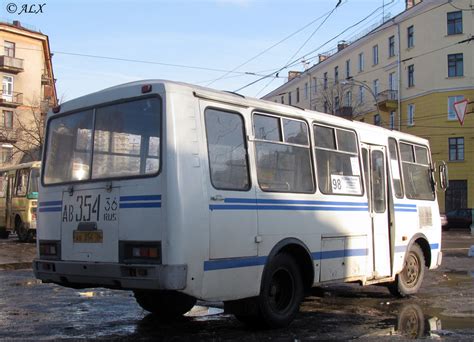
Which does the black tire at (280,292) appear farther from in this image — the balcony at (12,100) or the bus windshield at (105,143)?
the balcony at (12,100)

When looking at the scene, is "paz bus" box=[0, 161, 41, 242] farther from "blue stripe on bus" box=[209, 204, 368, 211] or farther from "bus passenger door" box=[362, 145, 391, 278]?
"blue stripe on bus" box=[209, 204, 368, 211]

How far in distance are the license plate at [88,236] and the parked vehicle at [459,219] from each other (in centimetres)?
3476

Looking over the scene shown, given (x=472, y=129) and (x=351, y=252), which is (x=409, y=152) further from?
(x=472, y=129)

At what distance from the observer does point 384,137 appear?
9711 millimetres

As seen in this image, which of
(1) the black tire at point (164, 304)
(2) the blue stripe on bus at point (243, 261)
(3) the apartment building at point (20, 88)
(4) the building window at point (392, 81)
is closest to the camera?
(2) the blue stripe on bus at point (243, 261)

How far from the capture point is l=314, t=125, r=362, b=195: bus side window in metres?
8.05

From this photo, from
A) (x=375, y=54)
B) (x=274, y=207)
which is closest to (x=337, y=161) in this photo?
(x=274, y=207)

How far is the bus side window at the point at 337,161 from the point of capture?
8.05 meters

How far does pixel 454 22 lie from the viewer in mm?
44062

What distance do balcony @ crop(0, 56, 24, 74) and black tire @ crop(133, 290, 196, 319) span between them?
1896 inches

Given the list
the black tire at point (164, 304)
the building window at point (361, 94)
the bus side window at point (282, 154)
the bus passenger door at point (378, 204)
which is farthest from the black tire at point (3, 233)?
the building window at point (361, 94)

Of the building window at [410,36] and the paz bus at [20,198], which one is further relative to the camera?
the building window at [410,36]

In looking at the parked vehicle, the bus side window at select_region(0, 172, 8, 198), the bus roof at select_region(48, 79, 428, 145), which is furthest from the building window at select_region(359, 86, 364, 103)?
the bus roof at select_region(48, 79, 428, 145)

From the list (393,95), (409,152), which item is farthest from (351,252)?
(393,95)
